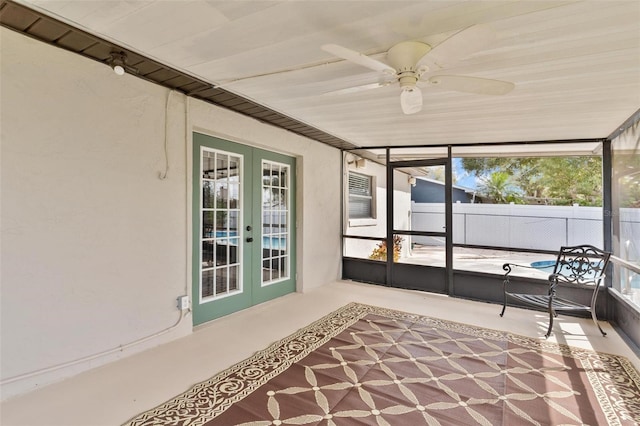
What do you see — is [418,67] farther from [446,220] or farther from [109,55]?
[446,220]

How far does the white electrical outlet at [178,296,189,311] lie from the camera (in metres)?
3.23

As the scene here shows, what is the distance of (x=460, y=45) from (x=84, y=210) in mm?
2849

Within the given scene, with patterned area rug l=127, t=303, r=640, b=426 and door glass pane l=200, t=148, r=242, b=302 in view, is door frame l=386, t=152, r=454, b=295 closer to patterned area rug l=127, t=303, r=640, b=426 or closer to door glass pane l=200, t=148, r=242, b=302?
patterned area rug l=127, t=303, r=640, b=426

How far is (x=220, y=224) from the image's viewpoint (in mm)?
3871

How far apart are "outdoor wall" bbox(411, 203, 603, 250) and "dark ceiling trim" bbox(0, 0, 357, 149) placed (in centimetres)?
278

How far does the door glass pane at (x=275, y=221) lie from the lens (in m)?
4.55

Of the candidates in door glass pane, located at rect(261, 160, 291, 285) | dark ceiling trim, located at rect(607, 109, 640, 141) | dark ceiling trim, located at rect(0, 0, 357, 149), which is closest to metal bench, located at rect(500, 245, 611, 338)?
dark ceiling trim, located at rect(607, 109, 640, 141)

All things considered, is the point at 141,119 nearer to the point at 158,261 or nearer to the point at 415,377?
the point at 158,261

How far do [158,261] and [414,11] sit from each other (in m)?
2.88

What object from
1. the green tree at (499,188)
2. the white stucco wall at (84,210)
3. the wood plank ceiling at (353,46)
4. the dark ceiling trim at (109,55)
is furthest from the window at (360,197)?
the white stucco wall at (84,210)

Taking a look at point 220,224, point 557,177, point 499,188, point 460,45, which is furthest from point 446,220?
point 460,45

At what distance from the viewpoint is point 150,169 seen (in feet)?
9.80

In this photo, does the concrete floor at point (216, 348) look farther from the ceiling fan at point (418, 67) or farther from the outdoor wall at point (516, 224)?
the ceiling fan at point (418, 67)

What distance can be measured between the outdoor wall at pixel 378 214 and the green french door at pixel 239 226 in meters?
1.46
